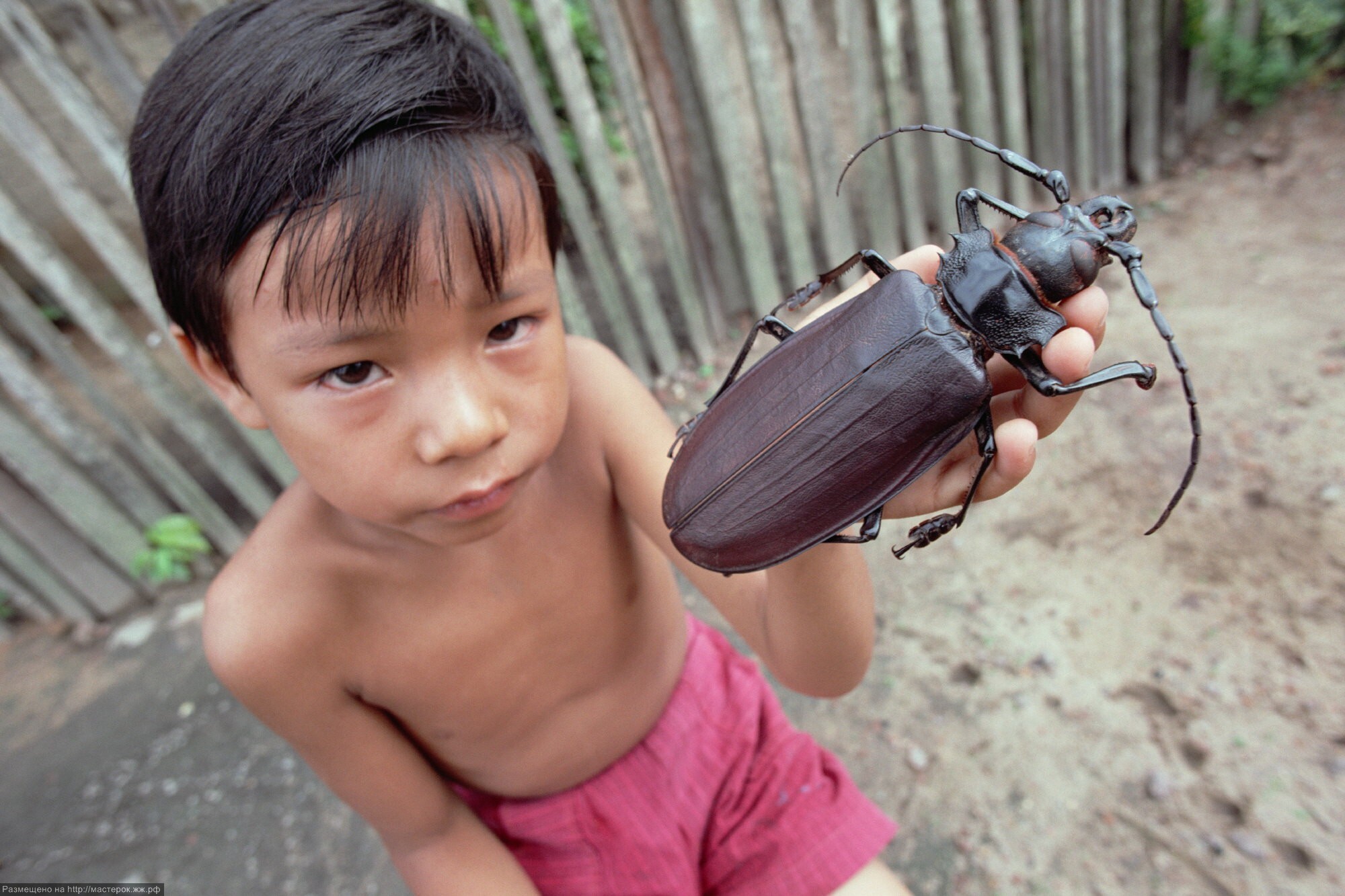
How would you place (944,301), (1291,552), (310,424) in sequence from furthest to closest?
(1291,552)
(944,301)
(310,424)

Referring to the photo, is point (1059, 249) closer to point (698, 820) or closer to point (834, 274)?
point (834, 274)

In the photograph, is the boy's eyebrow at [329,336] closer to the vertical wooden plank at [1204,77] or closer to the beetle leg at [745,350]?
the beetle leg at [745,350]

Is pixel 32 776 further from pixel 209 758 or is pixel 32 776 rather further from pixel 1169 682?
pixel 1169 682

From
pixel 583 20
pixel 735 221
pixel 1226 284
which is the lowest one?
pixel 1226 284

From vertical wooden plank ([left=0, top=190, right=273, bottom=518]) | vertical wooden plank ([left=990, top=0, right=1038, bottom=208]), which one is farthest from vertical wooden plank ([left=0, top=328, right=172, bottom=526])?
vertical wooden plank ([left=990, top=0, right=1038, bottom=208])

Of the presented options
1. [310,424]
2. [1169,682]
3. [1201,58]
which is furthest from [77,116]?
[1201,58]

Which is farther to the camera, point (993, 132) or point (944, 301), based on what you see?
point (993, 132)

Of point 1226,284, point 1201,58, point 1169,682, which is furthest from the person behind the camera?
point 1201,58
